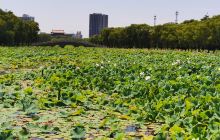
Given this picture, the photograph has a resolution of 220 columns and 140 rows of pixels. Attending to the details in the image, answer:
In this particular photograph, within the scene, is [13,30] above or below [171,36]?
above

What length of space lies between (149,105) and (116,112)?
621 millimetres

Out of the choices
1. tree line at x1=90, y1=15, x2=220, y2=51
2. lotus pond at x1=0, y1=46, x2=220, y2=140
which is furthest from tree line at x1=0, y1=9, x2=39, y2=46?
lotus pond at x1=0, y1=46, x2=220, y2=140

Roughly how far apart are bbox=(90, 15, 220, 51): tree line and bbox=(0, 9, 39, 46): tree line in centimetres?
2317

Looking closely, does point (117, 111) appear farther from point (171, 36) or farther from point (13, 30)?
point (171, 36)

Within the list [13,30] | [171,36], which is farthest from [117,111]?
[171,36]

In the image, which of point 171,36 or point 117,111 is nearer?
point 117,111

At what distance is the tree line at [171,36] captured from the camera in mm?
74812

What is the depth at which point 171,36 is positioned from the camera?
91.5m

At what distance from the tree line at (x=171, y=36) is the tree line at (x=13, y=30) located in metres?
23.2

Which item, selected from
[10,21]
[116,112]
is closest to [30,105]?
[116,112]

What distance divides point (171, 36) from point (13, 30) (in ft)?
95.1

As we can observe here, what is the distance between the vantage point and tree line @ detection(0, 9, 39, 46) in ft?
266

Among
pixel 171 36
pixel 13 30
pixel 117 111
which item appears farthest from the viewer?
pixel 171 36

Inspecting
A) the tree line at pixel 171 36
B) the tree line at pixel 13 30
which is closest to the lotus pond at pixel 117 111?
the tree line at pixel 171 36
